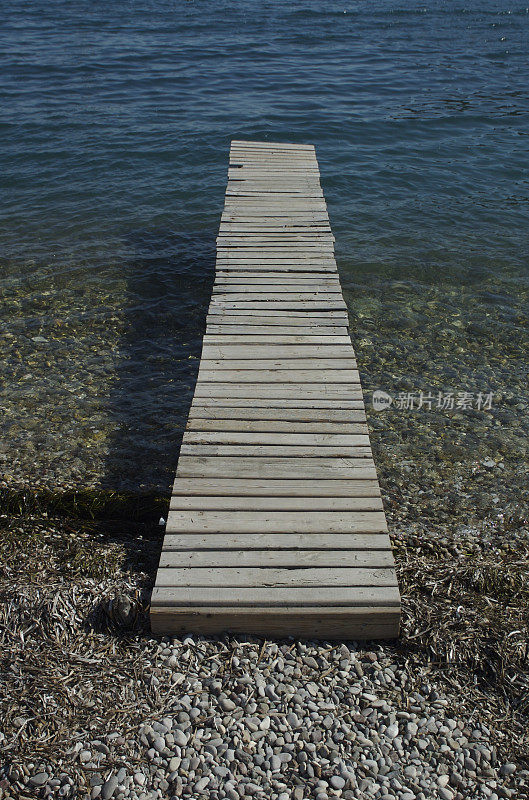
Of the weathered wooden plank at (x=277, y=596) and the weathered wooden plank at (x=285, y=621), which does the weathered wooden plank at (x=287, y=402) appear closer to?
the weathered wooden plank at (x=277, y=596)

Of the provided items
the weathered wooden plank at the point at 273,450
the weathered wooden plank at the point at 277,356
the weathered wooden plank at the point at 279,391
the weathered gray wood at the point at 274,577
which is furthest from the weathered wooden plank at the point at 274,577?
the weathered wooden plank at the point at 277,356

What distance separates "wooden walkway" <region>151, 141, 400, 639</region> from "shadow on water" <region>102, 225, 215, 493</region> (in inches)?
49.2

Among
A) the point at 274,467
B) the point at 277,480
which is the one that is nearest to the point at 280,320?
the point at 274,467

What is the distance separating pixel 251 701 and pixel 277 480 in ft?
6.19

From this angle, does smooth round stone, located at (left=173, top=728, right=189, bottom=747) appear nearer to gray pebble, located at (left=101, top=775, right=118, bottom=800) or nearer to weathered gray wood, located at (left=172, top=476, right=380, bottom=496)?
gray pebble, located at (left=101, top=775, right=118, bottom=800)

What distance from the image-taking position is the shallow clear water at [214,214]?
816cm

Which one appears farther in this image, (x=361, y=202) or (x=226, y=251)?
(x=361, y=202)

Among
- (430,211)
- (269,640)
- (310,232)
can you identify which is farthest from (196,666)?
(430,211)

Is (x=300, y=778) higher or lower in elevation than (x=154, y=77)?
lower

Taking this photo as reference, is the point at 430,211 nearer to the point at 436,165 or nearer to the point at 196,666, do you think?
the point at 436,165

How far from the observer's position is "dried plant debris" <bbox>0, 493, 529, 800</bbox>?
3980mm

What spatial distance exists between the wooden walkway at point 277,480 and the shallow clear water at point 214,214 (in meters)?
1.32

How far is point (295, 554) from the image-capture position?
5.10m

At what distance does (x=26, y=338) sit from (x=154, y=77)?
13.2 meters
